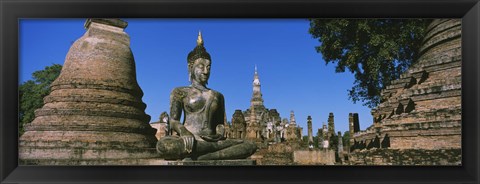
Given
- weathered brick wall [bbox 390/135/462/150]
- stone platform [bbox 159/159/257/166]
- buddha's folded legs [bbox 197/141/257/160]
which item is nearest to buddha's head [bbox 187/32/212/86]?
buddha's folded legs [bbox 197/141/257/160]

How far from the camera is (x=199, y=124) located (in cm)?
755

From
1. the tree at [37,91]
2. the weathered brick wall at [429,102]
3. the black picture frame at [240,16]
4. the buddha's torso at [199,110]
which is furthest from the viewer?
the tree at [37,91]

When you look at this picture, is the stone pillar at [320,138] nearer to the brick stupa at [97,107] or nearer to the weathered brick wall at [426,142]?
the brick stupa at [97,107]

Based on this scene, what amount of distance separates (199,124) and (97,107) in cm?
663

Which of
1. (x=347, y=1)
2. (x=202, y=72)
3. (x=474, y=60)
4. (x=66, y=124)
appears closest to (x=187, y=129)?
(x=202, y=72)

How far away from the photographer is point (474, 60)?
711cm

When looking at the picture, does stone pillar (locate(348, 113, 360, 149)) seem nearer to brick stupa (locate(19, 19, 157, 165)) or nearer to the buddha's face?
brick stupa (locate(19, 19, 157, 165))

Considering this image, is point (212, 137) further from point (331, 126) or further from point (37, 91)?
point (331, 126)

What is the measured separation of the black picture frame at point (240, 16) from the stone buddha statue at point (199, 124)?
259mm

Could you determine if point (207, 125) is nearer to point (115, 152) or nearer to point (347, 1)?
point (347, 1)

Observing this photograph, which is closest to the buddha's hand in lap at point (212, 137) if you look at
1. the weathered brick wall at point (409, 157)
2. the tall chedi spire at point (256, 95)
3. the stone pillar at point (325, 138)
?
the weathered brick wall at point (409, 157)

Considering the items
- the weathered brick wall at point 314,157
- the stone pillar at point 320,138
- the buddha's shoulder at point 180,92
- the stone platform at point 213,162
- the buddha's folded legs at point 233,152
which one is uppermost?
the buddha's shoulder at point 180,92

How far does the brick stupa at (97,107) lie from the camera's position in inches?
494

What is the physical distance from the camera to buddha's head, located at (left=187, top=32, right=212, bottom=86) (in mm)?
7738
